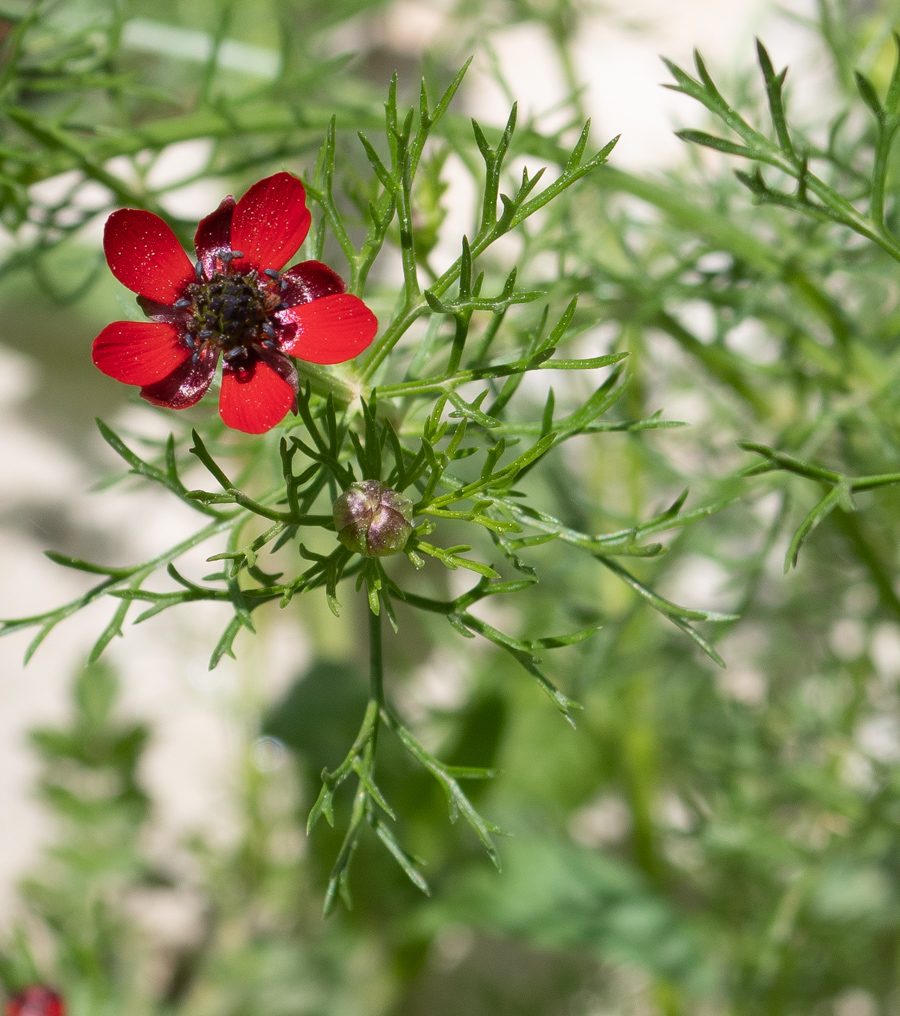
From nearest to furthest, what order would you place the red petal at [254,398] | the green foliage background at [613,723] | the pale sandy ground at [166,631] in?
the red petal at [254,398], the green foliage background at [613,723], the pale sandy ground at [166,631]

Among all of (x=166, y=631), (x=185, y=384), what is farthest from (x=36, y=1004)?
(x=166, y=631)

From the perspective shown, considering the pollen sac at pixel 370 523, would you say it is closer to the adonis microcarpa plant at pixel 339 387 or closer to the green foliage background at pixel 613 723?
the adonis microcarpa plant at pixel 339 387

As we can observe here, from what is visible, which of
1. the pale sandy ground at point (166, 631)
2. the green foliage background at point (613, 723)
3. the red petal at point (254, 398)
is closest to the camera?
the red petal at point (254, 398)

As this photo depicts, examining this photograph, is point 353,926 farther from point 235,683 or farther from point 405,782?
point 235,683

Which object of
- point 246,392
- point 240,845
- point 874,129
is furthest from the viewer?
point 240,845

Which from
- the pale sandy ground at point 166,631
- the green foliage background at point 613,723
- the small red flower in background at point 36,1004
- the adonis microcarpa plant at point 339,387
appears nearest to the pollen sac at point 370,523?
the adonis microcarpa plant at point 339,387

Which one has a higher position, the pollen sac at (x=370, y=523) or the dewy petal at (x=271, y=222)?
the dewy petal at (x=271, y=222)

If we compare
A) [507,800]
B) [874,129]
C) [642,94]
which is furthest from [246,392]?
[642,94]

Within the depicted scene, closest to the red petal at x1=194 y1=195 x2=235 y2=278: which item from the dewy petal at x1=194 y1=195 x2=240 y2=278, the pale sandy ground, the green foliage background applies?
the dewy petal at x1=194 y1=195 x2=240 y2=278
